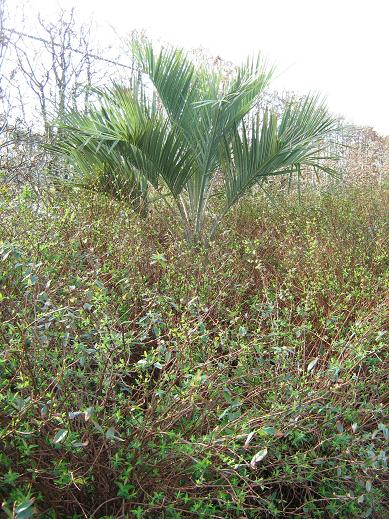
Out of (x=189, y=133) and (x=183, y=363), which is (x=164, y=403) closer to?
(x=183, y=363)

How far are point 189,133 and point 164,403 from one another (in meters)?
3.27

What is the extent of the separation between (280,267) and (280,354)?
1.63 meters

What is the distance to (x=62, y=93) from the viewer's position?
22.1ft

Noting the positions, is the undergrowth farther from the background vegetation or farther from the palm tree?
the palm tree

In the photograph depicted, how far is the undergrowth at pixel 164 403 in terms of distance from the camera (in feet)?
5.46

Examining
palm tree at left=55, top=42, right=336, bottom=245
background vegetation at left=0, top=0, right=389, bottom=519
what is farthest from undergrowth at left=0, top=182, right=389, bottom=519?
palm tree at left=55, top=42, right=336, bottom=245

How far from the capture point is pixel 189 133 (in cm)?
482

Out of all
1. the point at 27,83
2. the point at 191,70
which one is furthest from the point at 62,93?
the point at 191,70

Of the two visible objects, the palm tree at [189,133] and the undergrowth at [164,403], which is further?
the palm tree at [189,133]

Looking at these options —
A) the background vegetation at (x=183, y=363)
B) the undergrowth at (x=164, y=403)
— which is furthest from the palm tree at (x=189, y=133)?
the undergrowth at (x=164, y=403)

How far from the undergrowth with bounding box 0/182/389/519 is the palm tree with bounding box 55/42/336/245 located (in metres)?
1.37

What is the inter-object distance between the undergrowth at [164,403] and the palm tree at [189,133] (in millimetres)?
1365

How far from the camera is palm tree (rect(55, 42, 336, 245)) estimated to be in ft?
15.7

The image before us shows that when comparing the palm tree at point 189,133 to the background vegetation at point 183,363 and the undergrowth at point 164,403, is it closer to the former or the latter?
the background vegetation at point 183,363
